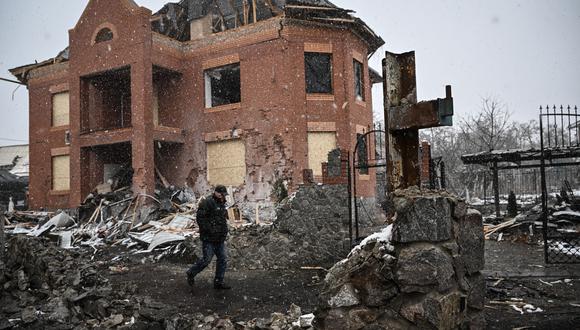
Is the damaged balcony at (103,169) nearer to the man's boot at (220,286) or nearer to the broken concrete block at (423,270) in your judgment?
the man's boot at (220,286)

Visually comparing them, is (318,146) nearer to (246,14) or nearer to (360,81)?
(360,81)

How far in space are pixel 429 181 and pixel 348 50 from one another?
9.47 metres

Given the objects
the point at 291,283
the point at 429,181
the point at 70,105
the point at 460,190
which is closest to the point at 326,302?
the point at 291,283

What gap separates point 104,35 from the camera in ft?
60.1

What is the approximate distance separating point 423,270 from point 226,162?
1499 cm

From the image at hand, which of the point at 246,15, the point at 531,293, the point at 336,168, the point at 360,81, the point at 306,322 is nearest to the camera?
the point at 306,322

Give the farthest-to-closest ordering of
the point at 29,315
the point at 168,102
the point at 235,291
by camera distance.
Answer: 1. the point at 168,102
2. the point at 235,291
3. the point at 29,315

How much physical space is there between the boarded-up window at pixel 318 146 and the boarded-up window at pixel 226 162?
288cm

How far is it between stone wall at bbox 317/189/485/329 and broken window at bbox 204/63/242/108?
15.3 metres

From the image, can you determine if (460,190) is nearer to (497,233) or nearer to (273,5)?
(497,233)

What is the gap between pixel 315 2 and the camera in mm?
18203

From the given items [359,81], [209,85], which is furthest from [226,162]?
[359,81]

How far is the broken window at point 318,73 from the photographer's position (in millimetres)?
17156

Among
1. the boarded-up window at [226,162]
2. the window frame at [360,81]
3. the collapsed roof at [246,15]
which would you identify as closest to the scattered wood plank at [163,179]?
the boarded-up window at [226,162]
